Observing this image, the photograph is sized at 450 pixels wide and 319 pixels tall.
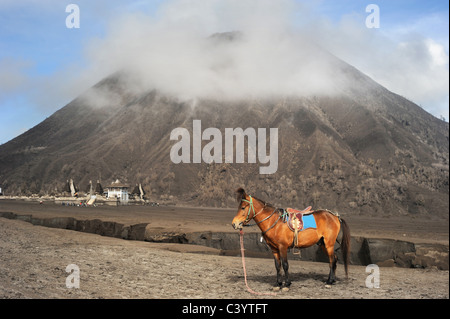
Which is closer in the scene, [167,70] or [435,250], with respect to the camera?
[435,250]

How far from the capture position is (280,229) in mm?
10609

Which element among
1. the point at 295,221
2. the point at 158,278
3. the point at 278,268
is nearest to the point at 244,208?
the point at 295,221

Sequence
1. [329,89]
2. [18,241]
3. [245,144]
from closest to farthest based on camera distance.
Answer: [18,241]
[245,144]
[329,89]

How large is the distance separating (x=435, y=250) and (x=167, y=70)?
181 metres

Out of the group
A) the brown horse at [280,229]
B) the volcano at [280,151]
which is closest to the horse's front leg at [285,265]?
the brown horse at [280,229]

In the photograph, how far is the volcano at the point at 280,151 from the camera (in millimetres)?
88188

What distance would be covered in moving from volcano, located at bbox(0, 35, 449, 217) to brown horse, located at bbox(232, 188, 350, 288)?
42.9m

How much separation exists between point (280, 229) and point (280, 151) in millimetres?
103162

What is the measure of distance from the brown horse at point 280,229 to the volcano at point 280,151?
4288 cm

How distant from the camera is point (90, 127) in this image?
6693 inches

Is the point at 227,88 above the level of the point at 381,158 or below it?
above

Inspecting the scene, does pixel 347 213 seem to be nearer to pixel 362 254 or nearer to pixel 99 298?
pixel 362 254

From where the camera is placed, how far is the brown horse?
10.5 meters
